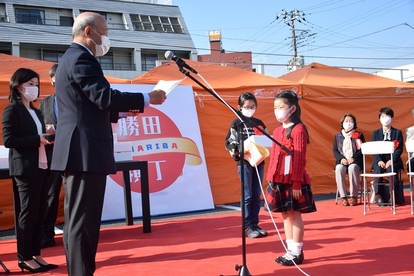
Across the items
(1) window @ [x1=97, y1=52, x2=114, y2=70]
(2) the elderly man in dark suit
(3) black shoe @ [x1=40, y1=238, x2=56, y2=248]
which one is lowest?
(3) black shoe @ [x1=40, y1=238, x2=56, y2=248]

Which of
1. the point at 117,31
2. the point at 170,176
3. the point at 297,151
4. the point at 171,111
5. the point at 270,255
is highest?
the point at 117,31

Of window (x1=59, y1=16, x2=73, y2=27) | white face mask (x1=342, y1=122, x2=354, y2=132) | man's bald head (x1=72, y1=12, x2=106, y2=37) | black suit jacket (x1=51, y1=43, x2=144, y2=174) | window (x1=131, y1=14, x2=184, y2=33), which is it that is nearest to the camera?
black suit jacket (x1=51, y1=43, x2=144, y2=174)

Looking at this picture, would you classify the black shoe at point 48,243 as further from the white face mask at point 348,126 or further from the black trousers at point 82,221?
the white face mask at point 348,126

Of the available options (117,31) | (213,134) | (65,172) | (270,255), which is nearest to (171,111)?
(213,134)

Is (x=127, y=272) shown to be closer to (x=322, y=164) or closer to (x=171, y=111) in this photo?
(x=171, y=111)

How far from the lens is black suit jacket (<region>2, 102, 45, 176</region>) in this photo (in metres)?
3.19

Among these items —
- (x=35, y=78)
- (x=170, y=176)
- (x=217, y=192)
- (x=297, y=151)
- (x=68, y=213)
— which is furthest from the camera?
(x=217, y=192)

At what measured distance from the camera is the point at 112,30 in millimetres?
29094

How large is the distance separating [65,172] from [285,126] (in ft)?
5.57

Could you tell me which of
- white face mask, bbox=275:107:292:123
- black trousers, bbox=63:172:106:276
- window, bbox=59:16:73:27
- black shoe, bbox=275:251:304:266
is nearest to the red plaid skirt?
black shoe, bbox=275:251:304:266

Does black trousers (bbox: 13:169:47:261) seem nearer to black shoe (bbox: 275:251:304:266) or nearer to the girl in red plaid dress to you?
the girl in red plaid dress

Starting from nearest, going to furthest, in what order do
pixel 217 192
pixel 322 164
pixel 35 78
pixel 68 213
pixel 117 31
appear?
pixel 68 213 → pixel 35 78 → pixel 217 192 → pixel 322 164 → pixel 117 31

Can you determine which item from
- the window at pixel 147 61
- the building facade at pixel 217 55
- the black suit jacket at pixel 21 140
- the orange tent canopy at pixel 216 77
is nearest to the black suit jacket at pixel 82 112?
the black suit jacket at pixel 21 140

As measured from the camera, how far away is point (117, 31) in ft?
96.3
